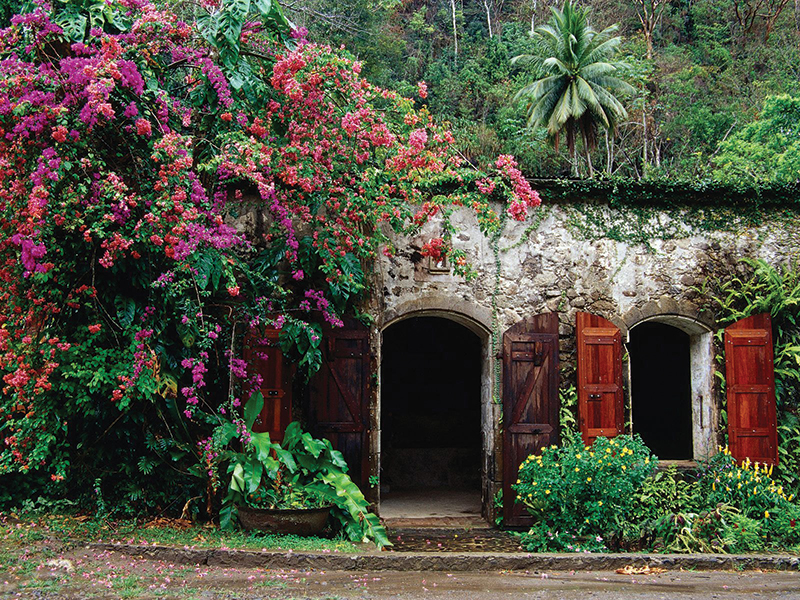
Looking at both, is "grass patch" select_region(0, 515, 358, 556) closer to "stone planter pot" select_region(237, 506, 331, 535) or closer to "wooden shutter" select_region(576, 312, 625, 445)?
"stone planter pot" select_region(237, 506, 331, 535)

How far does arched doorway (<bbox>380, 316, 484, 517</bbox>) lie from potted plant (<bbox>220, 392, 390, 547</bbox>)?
3.74m

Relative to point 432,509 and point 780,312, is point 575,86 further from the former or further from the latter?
point 432,509

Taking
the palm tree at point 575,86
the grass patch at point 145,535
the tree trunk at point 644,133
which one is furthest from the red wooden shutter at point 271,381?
the tree trunk at point 644,133

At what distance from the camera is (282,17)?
256 inches

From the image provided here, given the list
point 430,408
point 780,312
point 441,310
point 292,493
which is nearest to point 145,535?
point 292,493

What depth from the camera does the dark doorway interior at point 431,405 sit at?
433 inches

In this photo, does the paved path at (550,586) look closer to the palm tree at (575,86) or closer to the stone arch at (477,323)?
the stone arch at (477,323)

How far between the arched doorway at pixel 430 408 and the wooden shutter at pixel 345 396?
A: 291cm

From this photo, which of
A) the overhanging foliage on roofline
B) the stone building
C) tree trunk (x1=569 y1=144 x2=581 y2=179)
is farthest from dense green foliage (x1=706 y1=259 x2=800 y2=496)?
tree trunk (x1=569 y1=144 x2=581 y2=179)

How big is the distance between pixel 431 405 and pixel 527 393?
4.06 m

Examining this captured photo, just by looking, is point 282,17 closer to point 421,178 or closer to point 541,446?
point 421,178

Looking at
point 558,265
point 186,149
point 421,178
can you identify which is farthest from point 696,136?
point 186,149

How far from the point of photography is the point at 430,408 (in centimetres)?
1171

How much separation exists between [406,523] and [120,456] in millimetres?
3114
